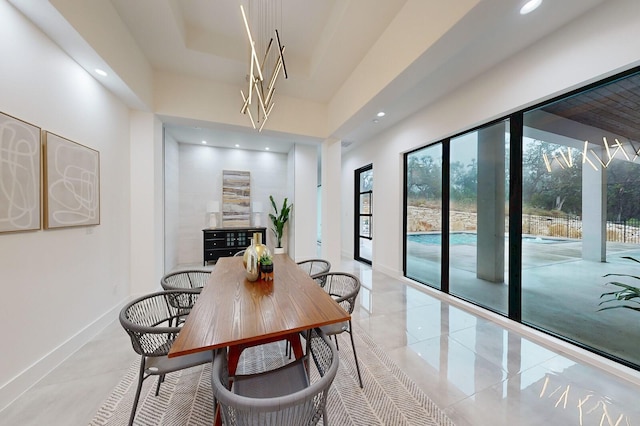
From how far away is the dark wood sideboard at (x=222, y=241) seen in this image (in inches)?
212

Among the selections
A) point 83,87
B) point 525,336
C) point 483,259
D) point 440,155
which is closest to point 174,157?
point 83,87

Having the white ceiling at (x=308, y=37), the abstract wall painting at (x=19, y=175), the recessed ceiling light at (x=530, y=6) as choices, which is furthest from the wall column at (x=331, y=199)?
the abstract wall painting at (x=19, y=175)

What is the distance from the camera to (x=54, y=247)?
1.97 metres

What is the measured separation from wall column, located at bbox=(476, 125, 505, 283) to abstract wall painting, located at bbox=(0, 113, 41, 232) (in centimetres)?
463

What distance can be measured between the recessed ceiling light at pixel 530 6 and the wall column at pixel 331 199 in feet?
9.38

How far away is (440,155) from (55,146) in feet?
15.4

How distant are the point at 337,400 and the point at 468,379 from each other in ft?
3.52

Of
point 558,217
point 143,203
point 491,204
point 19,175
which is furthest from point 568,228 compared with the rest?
point 143,203

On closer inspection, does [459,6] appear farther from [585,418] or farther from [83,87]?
[83,87]

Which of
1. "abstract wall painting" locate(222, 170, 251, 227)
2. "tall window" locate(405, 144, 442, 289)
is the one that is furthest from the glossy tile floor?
"abstract wall painting" locate(222, 170, 251, 227)

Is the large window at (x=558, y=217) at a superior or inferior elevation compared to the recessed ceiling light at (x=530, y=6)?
inferior

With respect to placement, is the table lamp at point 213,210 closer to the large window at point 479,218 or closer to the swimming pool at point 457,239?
the swimming pool at point 457,239

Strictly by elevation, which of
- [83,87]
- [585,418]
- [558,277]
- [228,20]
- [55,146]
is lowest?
[585,418]

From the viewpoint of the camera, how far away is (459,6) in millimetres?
1661
